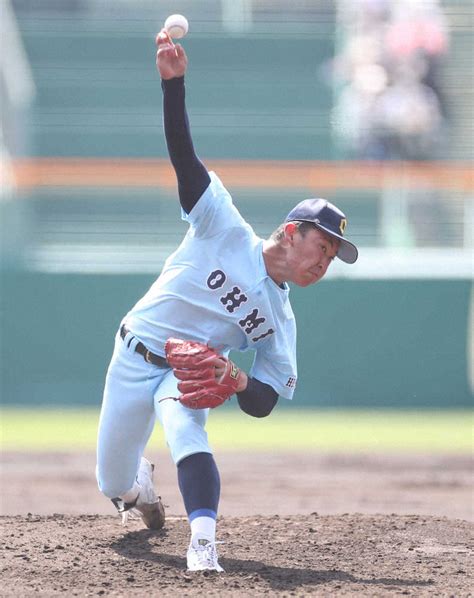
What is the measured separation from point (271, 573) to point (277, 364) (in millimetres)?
863

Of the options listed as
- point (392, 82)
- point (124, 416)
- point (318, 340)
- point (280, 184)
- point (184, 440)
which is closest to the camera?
point (184, 440)

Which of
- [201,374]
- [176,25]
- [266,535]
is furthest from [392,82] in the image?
[201,374]

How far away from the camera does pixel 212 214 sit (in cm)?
469

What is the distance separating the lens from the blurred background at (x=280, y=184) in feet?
37.3

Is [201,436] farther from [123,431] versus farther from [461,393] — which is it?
[461,393]

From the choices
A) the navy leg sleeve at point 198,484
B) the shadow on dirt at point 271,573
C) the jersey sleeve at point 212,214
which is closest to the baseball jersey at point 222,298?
the jersey sleeve at point 212,214

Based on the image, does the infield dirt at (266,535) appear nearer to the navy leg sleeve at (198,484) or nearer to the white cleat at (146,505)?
the white cleat at (146,505)

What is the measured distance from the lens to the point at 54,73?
12836 mm

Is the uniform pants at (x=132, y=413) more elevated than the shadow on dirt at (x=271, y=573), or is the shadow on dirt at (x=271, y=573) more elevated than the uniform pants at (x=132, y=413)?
the uniform pants at (x=132, y=413)

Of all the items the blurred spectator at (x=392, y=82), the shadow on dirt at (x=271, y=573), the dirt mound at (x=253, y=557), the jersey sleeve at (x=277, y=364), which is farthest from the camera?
the blurred spectator at (x=392, y=82)

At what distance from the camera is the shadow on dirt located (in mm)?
4418

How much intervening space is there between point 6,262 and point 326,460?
4410 millimetres

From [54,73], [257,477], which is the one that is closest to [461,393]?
[257,477]

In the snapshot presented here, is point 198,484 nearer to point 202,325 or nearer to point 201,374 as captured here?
point 201,374
